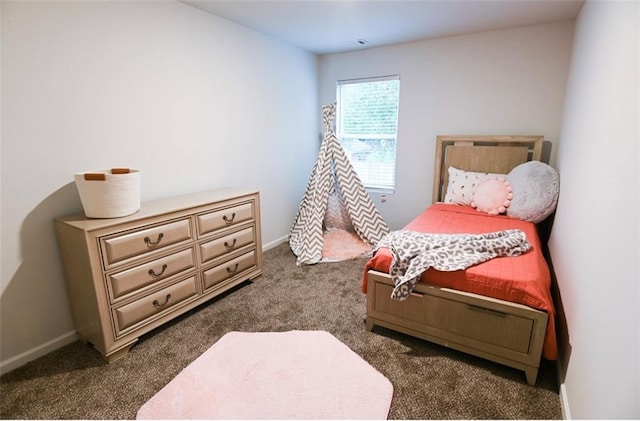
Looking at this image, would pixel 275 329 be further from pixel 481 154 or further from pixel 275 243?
pixel 481 154

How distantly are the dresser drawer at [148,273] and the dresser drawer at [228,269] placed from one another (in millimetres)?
176

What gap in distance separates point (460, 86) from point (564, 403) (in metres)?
2.81

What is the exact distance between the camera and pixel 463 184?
120 inches

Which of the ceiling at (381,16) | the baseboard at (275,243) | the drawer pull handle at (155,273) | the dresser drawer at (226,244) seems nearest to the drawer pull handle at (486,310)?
the dresser drawer at (226,244)

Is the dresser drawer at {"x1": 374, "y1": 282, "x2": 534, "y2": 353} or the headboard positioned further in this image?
the headboard

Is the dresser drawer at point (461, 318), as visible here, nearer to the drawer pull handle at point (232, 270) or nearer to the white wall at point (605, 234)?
the white wall at point (605, 234)

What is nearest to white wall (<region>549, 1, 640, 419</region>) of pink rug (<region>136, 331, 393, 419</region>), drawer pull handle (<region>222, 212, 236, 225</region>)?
pink rug (<region>136, 331, 393, 419</region>)

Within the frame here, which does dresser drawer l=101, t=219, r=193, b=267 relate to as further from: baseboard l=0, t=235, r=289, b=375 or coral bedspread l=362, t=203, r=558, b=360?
coral bedspread l=362, t=203, r=558, b=360

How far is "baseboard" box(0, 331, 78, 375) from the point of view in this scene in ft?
5.60

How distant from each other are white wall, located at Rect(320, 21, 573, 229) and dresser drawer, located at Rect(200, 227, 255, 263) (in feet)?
6.22

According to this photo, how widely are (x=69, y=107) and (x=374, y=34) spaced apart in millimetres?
2586

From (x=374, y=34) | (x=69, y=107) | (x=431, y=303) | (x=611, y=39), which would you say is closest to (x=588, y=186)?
(x=611, y=39)

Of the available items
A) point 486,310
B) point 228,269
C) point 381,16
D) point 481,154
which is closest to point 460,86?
point 481,154

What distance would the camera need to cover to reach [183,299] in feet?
7.12
